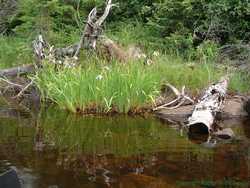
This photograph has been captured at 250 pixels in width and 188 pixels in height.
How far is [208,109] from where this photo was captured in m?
8.12

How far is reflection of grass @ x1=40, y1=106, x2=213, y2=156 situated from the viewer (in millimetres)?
6590

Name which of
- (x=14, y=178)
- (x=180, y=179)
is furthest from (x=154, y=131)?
(x=14, y=178)

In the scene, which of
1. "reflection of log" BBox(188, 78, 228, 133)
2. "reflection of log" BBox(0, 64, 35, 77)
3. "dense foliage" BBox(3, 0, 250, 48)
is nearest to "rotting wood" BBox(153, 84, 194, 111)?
"reflection of log" BBox(188, 78, 228, 133)

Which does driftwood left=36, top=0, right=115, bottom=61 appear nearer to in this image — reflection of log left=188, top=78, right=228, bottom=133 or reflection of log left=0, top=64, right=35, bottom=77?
reflection of log left=0, top=64, right=35, bottom=77

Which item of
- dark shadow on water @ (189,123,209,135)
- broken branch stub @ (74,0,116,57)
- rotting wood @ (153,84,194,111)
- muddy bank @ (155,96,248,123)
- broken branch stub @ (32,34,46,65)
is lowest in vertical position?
dark shadow on water @ (189,123,209,135)

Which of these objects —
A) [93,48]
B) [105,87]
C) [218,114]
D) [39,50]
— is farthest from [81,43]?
[218,114]

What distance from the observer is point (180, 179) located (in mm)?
5363

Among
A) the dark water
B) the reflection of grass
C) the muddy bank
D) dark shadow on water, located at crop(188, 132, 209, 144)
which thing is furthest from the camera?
the muddy bank

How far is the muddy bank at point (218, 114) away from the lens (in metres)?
8.77

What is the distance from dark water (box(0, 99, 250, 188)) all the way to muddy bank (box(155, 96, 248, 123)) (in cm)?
48

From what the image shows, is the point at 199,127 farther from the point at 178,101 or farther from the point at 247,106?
the point at 178,101

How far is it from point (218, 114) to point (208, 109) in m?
0.77

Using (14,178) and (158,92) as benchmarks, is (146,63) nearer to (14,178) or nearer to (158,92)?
(158,92)

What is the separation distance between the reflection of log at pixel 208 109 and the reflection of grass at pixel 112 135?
37 cm
